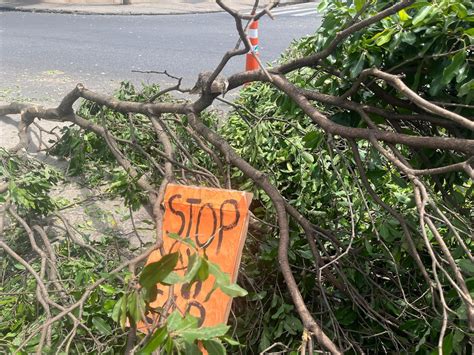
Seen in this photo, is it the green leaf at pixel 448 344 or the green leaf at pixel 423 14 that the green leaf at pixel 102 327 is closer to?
the green leaf at pixel 448 344

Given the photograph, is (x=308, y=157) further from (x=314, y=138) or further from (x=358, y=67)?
(x=358, y=67)

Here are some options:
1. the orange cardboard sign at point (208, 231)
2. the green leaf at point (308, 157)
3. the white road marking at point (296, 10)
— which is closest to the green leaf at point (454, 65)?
the orange cardboard sign at point (208, 231)

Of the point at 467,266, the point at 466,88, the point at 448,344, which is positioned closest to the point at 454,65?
the point at 466,88

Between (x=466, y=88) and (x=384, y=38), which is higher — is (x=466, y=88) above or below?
below

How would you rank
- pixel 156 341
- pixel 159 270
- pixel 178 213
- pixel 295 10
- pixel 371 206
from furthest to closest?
1. pixel 295 10
2. pixel 371 206
3. pixel 178 213
4. pixel 159 270
5. pixel 156 341

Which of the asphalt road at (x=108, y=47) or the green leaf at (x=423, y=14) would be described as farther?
the asphalt road at (x=108, y=47)

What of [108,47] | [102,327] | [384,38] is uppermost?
[384,38]

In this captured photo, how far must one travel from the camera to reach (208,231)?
83.4 inches

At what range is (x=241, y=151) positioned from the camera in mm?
3379

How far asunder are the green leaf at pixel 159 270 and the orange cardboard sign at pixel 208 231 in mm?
490

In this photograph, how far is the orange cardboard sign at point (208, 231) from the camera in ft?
6.69

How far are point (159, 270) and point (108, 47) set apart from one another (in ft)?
27.0

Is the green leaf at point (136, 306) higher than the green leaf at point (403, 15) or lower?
lower

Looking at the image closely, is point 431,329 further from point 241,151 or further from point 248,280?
point 241,151
